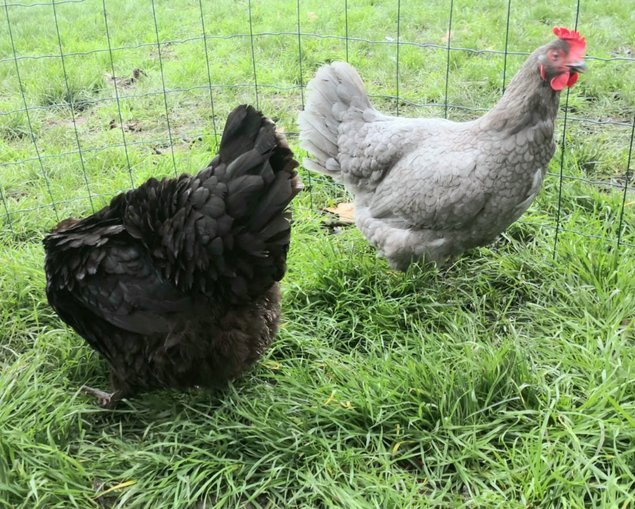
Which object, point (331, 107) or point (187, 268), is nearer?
point (187, 268)

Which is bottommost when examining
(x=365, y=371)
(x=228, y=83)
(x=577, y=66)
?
(x=365, y=371)

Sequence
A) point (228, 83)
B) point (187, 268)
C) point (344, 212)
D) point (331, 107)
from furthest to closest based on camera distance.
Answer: point (228, 83) < point (344, 212) < point (331, 107) < point (187, 268)

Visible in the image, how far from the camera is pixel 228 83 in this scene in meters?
5.77

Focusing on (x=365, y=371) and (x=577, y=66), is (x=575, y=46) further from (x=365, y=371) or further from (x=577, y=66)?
(x=365, y=371)

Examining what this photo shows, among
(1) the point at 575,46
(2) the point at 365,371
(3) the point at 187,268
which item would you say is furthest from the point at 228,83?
(2) the point at 365,371

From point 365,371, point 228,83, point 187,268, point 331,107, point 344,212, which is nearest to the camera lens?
point 187,268

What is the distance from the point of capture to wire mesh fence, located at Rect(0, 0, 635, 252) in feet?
13.7

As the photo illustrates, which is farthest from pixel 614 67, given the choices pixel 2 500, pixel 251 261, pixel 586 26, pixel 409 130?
pixel 2 500

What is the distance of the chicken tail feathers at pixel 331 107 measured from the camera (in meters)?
3.72

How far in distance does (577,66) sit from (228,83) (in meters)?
3.74

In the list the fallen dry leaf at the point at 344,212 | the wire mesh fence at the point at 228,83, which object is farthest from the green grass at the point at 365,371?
the fallen dry leaf at the point at 344,212

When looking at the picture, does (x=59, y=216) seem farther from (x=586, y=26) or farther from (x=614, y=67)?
(x=586, y=26)

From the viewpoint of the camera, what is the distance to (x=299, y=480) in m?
2.26

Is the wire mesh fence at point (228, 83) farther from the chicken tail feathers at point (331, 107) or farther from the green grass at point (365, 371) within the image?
the chicken tail feathers at point (331, 107)
